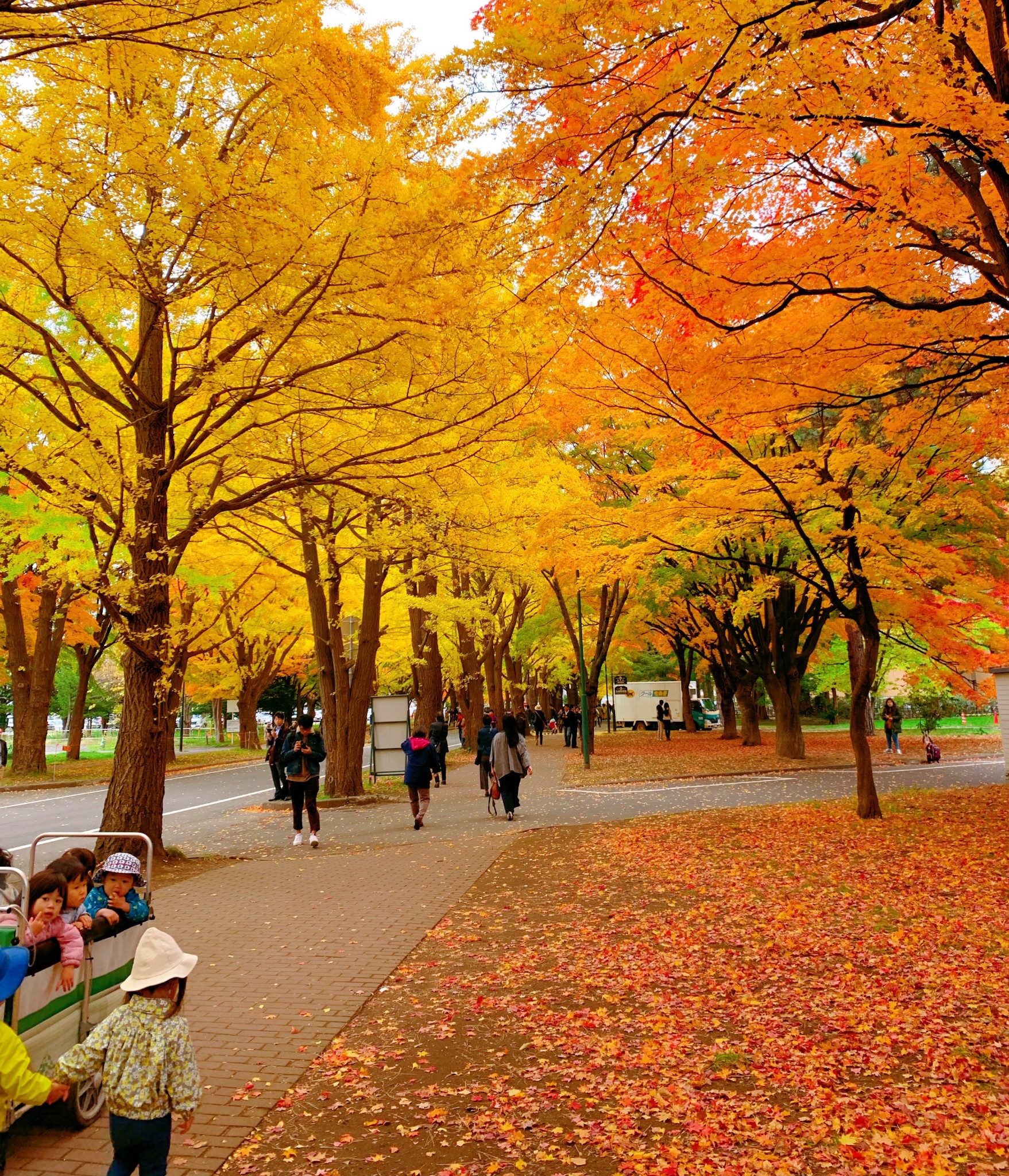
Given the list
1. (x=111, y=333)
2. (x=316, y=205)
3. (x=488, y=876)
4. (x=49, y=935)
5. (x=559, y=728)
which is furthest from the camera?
(x=559, y=728)

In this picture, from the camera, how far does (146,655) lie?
30.9 feet

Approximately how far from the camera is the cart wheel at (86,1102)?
3613mm

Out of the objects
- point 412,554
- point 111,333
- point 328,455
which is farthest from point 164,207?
point 412,554

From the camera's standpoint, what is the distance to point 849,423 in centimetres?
1085

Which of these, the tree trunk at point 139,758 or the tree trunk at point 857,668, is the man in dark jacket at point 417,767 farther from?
the tree trunk at point 857,668

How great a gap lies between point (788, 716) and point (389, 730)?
10.8 meters

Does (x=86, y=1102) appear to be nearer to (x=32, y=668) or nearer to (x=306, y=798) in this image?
(x=306, y=798)

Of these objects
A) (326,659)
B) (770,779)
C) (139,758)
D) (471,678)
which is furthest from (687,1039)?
(471,678)

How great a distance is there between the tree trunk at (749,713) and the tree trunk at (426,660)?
1168 cm

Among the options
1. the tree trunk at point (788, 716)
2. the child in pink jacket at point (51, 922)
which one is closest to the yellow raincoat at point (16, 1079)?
the child in pink jacket at point (51, 922)

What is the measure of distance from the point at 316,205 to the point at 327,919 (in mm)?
5995

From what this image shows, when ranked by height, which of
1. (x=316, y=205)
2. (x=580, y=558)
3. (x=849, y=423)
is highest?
(x=316, y=205)

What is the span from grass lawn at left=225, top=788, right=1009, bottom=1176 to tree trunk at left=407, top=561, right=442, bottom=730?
14.9 meters

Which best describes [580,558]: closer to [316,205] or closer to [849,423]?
[849,423]
